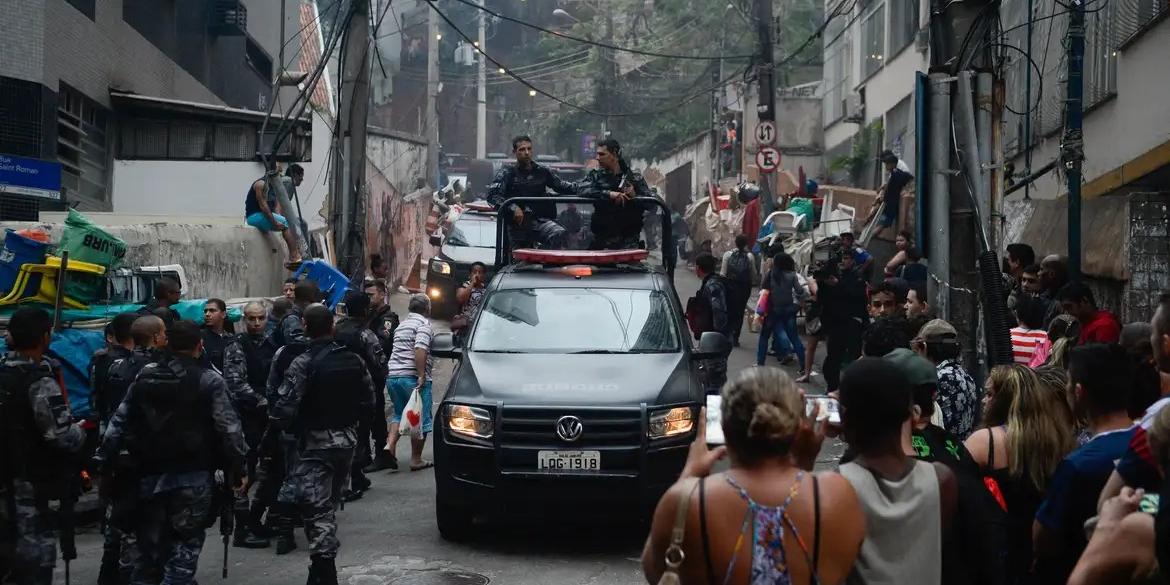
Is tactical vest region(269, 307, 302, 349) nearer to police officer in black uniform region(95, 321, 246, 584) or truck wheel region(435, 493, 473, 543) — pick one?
truck wheel region(435, 493, 473, 543)

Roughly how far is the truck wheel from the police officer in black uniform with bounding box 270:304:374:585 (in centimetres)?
110

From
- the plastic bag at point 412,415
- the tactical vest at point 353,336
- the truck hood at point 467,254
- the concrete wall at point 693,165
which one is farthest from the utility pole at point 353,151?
the concrete wall at point 693,165

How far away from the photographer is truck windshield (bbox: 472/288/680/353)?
991 cm

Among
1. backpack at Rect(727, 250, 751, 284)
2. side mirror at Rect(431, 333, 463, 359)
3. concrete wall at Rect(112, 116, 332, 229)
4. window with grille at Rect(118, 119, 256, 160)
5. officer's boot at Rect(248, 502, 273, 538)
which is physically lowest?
officer's boot at Rect(248, 502, 273, 538)

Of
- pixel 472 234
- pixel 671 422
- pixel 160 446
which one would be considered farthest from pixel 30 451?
pixel 472 234

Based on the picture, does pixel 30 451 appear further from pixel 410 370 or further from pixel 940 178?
pixel 940 178

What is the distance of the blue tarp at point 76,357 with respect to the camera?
410 inches

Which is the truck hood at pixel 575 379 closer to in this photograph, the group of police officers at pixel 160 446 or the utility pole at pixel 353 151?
the group of police officers at pixel 160 446

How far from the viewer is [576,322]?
10.1 meters

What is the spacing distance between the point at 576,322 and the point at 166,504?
3.81 m

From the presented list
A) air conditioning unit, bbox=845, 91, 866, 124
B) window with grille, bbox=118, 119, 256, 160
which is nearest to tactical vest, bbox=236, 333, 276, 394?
window with grille, bbox=118, 119, 256, 160

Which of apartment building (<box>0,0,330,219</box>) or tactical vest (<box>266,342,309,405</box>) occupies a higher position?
apartment building (<box>0,0,330,219</box>)

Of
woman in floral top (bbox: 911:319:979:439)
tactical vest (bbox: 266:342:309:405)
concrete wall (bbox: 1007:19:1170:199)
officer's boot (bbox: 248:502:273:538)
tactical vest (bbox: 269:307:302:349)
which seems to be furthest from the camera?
concrete wall (bbox: 1007:19:1170:199)

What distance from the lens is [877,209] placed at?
20.9 metres
